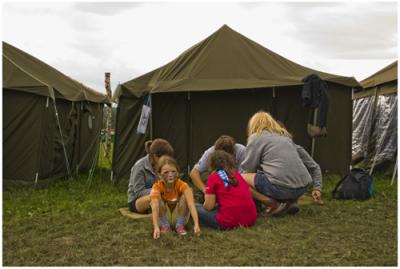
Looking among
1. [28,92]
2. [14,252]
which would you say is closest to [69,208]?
[14,252]

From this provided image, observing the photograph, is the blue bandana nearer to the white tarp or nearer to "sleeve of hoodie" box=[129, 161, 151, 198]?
"sleeve of hoodie" box=[129, 161, 151, 198]

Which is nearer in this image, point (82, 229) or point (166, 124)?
point (82, 229)

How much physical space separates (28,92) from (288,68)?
4.28 m

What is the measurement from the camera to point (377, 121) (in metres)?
9.09

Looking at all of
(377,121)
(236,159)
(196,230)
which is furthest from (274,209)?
(377,121)

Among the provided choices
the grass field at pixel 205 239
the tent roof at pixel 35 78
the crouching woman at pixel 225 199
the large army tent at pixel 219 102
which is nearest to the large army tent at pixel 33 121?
the tent roof at pixel 35 78

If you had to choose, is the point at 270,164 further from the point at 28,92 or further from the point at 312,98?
the point at 28,92

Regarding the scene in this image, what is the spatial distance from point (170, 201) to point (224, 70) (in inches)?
149

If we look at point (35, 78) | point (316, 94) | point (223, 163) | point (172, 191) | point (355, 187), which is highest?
point (35, 78)

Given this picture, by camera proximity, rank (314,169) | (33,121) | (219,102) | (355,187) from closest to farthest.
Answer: (314,169) → (355,187) → (33,121) → (219,102)

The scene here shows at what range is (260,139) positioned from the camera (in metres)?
4.73

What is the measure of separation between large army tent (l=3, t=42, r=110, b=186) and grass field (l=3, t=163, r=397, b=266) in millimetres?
1561

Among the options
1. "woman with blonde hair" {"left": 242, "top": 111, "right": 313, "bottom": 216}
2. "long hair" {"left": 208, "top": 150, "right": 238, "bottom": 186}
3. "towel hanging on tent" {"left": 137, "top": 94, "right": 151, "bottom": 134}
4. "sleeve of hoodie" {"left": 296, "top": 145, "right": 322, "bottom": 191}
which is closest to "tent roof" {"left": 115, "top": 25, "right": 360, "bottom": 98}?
"towel hanging on tent" {"left": 137, "top": 94, "right": 151, "bottom": 134}

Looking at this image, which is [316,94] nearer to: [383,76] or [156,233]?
[383,76]
